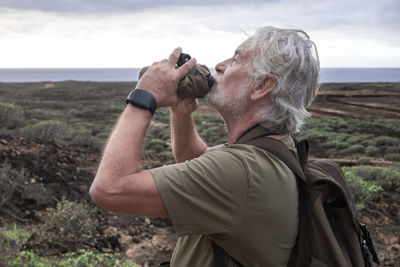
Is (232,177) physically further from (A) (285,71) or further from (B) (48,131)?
(B) (48,131)

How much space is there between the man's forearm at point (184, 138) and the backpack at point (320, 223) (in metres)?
0.69

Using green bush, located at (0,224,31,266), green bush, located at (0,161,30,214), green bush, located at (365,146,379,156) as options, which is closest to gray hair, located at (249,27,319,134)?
green bush, located at (0,224,31,266)

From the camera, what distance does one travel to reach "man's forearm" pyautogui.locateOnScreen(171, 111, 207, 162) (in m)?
2.30

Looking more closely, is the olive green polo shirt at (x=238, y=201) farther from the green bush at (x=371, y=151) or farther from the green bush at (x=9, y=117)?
the green bush at (x=9, y=117)

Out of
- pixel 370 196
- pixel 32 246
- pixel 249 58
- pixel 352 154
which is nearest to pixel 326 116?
pixel 352 154

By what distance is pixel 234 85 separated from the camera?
191 centimetres

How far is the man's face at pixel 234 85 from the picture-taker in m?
1.88

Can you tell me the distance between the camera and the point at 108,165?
58.2 inches

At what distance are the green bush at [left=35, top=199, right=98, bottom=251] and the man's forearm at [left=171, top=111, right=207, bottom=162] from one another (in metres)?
3.40

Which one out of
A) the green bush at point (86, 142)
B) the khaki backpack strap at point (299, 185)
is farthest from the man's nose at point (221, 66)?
the green bush at point (86, 142)

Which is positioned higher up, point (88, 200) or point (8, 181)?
point (8, 181)

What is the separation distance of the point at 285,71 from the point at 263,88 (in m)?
0.13

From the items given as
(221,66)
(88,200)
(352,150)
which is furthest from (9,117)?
(221,66)

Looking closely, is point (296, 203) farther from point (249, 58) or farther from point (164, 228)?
point (164, 228)
